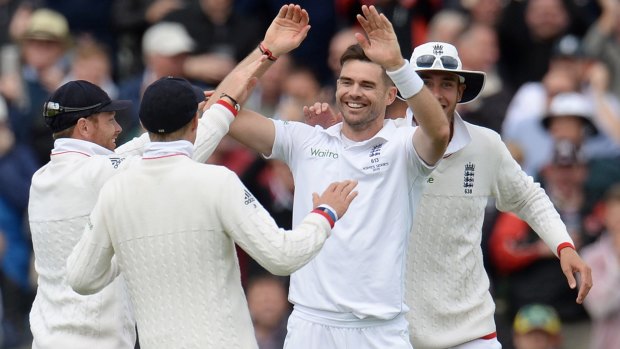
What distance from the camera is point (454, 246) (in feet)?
27.6

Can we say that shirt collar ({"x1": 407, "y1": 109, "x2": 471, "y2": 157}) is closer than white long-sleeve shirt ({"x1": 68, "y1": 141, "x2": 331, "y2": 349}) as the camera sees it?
No

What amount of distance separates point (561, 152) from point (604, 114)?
0.83 m

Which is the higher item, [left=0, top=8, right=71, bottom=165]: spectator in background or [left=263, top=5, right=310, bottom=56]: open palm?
[left=263, top=5, right=310, bottom=56]: open palm

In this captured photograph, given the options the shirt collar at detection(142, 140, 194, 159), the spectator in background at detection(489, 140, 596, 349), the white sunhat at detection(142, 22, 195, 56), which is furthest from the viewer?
the white sunhat at detection(142, 22, 195, 56)

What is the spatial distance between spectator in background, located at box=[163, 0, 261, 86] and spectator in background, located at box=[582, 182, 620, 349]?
3.93 meters

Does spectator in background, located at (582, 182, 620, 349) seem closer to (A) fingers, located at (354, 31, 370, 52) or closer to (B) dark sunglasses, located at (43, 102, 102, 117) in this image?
(A) fingers, located at (354, 31, 370, 52)

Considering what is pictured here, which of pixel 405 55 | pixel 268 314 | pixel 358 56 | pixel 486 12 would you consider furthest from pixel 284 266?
pixel 486 12

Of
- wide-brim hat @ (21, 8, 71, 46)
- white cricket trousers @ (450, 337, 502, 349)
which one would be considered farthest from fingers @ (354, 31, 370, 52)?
wide-brim hat @ (21, 8, 71, 46)

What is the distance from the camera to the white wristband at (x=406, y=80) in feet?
24.7

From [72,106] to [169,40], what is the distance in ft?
17.4

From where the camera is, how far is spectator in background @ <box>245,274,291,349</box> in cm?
1153

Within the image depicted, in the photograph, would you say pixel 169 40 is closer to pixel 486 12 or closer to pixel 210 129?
pixel 486 12

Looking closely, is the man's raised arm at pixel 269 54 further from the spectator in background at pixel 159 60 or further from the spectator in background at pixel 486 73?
the spectator in background at pixel 159 60

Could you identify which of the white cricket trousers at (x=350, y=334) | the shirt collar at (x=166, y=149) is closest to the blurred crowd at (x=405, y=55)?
the white cricket trousers at (x=350, y=334)
